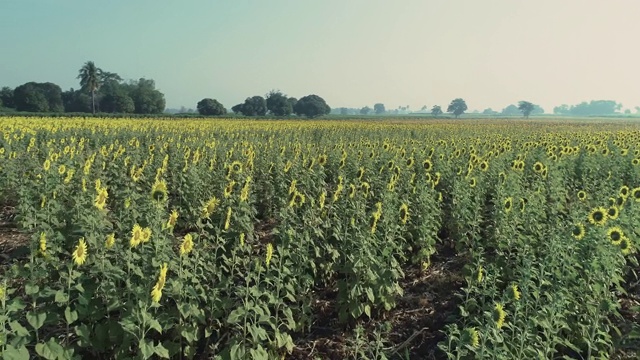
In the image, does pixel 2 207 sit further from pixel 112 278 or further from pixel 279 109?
pixel 279 109

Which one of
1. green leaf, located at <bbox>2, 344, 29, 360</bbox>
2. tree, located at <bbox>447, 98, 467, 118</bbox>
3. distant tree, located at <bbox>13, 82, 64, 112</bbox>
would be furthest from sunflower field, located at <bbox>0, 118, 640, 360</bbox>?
tree, located at <bbox>447, 98, 467, 118</bbox>

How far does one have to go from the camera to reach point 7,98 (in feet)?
255

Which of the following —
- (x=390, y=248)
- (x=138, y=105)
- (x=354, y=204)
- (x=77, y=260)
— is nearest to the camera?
(x=77, y=260)

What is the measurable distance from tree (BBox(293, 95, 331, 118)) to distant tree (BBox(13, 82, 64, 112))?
41.9 meters

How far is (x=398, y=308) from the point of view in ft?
19.2

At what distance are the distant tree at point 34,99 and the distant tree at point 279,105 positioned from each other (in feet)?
117

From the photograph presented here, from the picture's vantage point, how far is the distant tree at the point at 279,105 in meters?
86.8

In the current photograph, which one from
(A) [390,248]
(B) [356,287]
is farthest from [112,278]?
(A) [390,248]

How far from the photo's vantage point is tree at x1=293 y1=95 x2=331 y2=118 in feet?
293

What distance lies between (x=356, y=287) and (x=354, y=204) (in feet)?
5.84

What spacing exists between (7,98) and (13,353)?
90656 mm

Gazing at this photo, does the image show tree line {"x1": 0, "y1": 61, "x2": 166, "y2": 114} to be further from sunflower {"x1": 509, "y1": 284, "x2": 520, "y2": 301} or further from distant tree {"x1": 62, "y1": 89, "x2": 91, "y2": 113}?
sunflower {"x1": 509, "y1": 284, "x2": 520, "y2": 301}

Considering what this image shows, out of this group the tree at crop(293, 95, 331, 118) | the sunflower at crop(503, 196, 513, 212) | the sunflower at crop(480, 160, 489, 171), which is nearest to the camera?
the sunflower at crop(503, 196, 513, 212)

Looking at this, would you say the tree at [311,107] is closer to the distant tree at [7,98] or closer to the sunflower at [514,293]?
the distant tree at [7,98]
